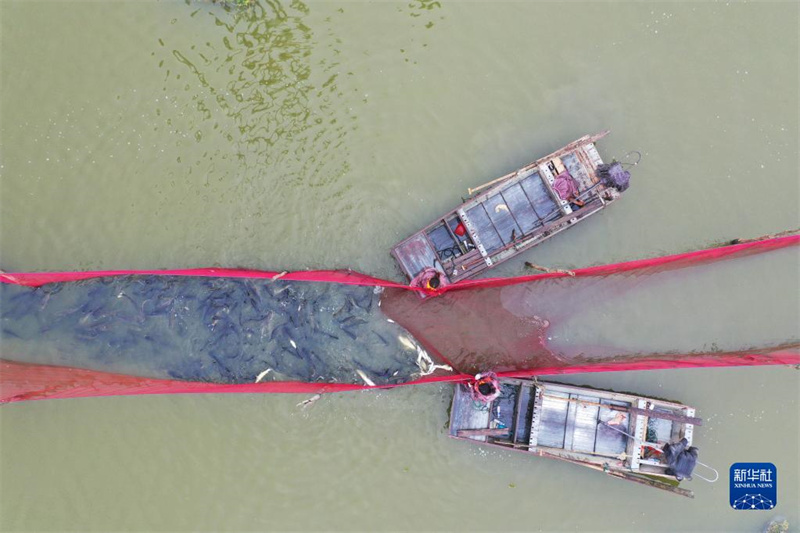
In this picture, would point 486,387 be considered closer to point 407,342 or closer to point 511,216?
point 407,342

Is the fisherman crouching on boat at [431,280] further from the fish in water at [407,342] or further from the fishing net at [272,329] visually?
the fish in water at [407,342]

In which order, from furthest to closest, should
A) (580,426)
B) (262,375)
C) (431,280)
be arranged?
(262,375)
(580,426)
(431,280)

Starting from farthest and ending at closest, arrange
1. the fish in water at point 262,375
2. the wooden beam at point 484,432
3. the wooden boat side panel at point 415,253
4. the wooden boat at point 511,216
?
the fish in water at point 262,375 < the wooden boat side panel at point 415,253 < the wooden boat at point 511,216 < the wooden beam at point 484,432

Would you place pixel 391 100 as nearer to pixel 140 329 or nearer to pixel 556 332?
pixel 556 332

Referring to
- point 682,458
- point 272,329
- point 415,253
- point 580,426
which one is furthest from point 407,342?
point 682,458

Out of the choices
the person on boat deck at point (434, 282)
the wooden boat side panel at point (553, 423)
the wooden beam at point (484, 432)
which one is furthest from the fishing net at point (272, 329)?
the wooden beam at point (484, 432)

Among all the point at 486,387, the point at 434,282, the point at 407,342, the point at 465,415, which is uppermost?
the point at 434,282

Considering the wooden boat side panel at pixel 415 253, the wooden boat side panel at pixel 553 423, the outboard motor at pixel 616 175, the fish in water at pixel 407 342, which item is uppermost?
the outboard motor at pixel 616 175
